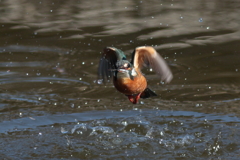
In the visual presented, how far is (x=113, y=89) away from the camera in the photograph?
6.27 metres

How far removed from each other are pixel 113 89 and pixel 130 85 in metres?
1.77

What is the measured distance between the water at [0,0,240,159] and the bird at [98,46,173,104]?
52 cm

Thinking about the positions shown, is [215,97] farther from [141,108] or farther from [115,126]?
[115,126]

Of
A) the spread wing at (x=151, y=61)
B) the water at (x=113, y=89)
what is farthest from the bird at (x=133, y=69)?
the water at (x=113, y=89)

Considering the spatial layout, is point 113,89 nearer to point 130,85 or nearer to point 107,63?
point 107,63

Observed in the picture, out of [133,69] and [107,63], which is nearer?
[133,69]

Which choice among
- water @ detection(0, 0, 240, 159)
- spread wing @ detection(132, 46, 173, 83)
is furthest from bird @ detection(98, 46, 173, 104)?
water @ detection(0, 0, 240, 159)

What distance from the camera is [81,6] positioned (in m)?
11.7

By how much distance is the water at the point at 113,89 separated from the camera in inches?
183

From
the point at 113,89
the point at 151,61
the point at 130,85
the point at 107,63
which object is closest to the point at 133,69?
the point at 130,85

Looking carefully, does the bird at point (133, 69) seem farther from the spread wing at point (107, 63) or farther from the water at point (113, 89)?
the water at point (113, 89)

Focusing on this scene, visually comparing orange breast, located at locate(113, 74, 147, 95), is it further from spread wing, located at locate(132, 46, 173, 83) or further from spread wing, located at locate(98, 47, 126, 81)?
spread wing, located at locate(98, 47, 126, 81)

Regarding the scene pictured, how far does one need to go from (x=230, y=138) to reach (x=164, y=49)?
11.0ft

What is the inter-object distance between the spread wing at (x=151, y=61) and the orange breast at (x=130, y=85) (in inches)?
9.2
